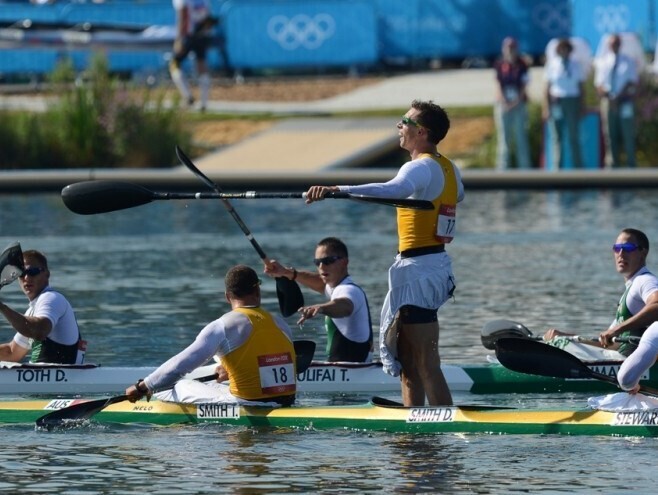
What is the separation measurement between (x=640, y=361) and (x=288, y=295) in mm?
2820

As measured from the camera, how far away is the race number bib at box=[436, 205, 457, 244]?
462 inches

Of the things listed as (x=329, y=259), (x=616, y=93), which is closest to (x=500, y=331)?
(x=329, y=259)

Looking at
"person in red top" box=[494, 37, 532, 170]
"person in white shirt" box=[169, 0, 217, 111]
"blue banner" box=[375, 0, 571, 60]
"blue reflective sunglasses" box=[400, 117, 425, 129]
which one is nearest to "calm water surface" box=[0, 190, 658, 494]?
"person in red top" box=[494, 37, 532, 170]

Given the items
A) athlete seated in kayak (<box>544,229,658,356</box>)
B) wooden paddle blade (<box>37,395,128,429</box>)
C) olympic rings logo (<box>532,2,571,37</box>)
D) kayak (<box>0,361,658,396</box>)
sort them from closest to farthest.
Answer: wooden paddle blade (<box>37,395,128,429</box>), athlete seated in kayak (<box>544,229,658,356</box>), kayak (<box>0,361,658,396</box>), olympic rings logo (<box>532,2,571,37</box>)

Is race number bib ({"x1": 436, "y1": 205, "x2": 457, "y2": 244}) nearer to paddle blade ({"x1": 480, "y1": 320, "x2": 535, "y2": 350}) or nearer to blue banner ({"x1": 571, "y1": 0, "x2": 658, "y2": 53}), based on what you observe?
paddle blade ({"x1": 480, "y1": 320, "x2": 535, "y2": 350})

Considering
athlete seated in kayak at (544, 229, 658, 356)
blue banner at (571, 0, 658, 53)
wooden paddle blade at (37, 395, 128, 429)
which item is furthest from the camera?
blue banner at (571, 0, 658, 53)

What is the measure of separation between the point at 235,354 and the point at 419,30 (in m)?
27.6

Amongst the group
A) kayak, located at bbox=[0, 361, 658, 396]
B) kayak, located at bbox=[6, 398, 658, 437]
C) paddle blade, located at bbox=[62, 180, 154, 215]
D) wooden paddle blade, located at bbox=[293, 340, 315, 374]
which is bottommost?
kayak, located at bbox=[6, 398, 658, 437]

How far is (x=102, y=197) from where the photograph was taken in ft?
42.6

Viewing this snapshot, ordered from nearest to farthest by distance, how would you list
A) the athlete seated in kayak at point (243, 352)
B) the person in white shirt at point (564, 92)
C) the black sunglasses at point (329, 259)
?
the athlete seated in kayak at point (243, 352) < the black sunglasses at point (329, 259) < the person in white shirt at point (564, 92)

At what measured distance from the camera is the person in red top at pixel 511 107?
28.1m

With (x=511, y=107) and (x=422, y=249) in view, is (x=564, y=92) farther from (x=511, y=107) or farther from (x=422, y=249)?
(x=422, y=249)

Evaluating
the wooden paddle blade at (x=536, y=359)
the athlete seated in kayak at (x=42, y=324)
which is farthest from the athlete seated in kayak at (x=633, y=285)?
the athlete seated in kayak at (x=42, y=324)

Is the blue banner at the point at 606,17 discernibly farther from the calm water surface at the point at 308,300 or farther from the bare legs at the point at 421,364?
the bare legs at the point at 421,364
